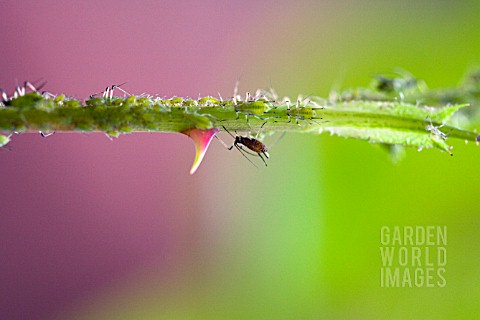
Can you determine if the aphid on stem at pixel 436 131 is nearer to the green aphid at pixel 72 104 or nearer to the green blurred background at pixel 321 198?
the green aphid at pixel 72 104

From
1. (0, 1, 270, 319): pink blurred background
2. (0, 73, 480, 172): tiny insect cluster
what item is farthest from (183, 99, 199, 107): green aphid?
(0, 1, 270, 319): pink blurred background

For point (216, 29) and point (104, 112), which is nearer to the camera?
point (104, 112)

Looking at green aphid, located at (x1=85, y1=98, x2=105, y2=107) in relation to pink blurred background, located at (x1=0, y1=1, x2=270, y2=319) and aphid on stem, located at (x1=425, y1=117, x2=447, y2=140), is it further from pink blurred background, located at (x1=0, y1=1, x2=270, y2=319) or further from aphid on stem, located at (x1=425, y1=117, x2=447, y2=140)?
pink blurred background, located at (x1=0, y1=1, x2=270, y2=319)

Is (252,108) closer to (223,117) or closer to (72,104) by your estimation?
(223,117)

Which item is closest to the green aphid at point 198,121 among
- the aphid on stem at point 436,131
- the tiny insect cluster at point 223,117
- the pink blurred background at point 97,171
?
the tiny insect cluster at point 223,117

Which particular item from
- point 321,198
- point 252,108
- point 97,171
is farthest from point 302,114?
point 97,171

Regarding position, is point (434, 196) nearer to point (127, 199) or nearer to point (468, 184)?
point (468, 184)

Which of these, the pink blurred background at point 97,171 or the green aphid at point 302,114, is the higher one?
the pink blurred background at point 97,171

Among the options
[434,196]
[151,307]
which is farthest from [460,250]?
[151,307]
